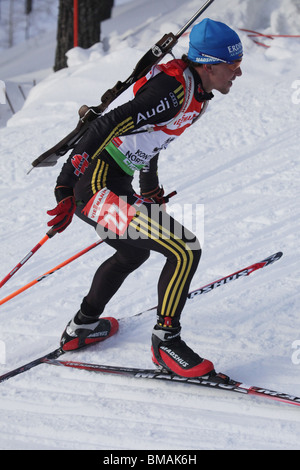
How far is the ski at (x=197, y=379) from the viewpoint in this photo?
2928mm

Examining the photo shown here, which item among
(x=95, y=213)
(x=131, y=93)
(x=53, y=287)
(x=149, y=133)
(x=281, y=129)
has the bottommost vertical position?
(x=53, y=287)

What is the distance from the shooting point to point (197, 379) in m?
3.11

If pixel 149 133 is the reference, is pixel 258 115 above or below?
below

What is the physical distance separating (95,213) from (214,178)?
2747 millimetres

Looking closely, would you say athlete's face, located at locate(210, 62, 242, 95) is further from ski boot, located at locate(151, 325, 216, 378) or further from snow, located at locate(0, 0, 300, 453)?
snow, located at locate(0, 0, 300, 453)

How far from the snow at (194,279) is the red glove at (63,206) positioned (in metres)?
0.92

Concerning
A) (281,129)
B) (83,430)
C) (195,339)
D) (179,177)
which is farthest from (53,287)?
(281,129)

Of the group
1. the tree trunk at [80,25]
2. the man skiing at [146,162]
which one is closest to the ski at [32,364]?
the man skiing at [146,162]

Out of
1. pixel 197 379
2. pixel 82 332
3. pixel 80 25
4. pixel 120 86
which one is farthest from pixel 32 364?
pixel 80 25

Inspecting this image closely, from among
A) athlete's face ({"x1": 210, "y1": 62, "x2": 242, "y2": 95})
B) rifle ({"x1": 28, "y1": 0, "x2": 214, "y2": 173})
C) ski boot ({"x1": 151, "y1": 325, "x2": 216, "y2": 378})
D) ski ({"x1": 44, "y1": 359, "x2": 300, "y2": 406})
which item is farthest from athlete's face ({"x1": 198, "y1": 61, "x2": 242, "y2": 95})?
ski ({"x1": 44, "y1": 359, "x2": 300, "y2": 406})

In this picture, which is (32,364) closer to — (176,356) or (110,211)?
(176,356)

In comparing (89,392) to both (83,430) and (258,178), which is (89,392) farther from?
(258,178)

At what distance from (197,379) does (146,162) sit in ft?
3.91

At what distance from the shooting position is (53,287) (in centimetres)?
435
